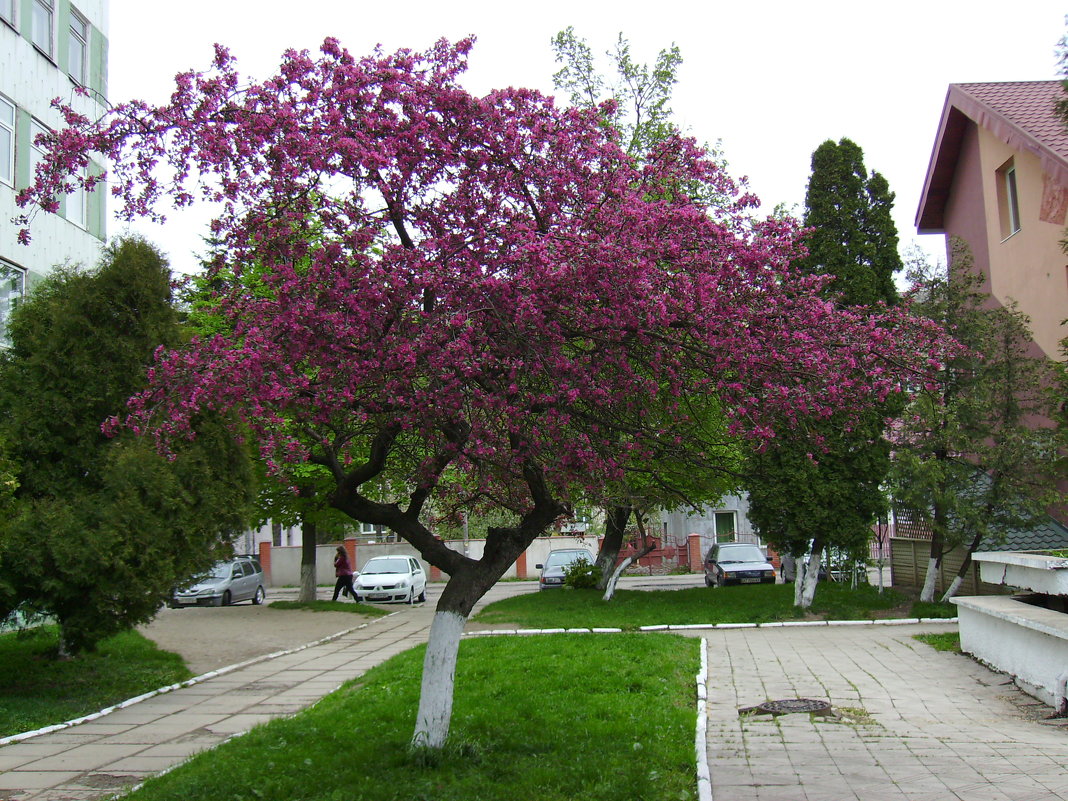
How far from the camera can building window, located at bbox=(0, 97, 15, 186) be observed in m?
16.6

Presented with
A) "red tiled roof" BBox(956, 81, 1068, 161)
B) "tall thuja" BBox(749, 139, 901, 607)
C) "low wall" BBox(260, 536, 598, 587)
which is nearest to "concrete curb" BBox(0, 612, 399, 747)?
"tall thuja" BBox(749, 139, 901, 607)

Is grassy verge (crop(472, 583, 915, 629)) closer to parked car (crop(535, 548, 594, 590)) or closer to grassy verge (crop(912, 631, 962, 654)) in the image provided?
grassy verge (crop(912, 631, 962, 654))

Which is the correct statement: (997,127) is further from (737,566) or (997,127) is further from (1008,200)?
(737,566)

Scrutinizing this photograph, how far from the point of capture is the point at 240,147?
20.6 ft

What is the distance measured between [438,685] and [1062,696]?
586 centimetres

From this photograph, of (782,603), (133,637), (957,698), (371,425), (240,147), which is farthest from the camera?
(782,603)

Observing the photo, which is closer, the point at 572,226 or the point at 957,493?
the point at 572,226

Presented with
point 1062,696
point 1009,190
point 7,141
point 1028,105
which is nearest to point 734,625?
point 1062,696

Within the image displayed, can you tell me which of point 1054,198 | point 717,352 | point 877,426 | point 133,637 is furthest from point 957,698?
point 133,637

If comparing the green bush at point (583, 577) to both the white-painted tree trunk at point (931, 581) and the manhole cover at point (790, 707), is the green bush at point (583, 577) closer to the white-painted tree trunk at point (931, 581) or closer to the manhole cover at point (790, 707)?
the white-painted tree trunk at point (931, 581)

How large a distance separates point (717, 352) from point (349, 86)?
3033 millimetres

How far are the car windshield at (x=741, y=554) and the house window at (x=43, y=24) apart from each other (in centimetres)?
2058

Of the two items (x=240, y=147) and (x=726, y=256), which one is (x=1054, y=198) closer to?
(x=726, y=256)

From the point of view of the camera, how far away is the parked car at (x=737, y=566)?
27078mm
